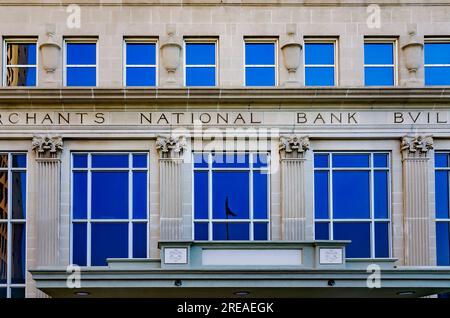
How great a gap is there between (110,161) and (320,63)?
718 centimetres

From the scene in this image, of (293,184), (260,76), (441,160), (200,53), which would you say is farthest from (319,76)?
(441,160)

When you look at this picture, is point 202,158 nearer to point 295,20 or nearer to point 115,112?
point 115,112

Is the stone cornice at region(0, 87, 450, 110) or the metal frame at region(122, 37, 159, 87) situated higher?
the metal frame at region(122, 37, 159, 87)

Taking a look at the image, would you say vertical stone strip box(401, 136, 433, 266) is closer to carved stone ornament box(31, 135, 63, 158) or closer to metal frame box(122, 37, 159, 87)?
metal frame box(122, 37, 159, 87)

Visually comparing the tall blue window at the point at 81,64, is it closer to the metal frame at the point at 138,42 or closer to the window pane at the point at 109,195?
the metal frame at the point at 138,42

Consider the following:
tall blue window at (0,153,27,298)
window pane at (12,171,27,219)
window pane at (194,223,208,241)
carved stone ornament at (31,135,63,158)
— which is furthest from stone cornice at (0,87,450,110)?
window pane at (194,223,208,241)

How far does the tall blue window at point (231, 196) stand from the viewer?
25.1 metres

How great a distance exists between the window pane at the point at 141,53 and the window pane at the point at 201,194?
3830mm

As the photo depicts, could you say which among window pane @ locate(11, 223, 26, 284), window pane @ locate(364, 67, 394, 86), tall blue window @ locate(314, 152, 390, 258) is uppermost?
window pane @ locate(364, 67, 394, 86)

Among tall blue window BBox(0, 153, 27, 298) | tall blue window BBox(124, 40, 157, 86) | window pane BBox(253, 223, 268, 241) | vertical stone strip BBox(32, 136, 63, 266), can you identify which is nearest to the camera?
vertical stone strip BBox(32, 136, 63, 266)

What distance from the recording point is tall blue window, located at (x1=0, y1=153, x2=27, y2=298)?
24.8 meters

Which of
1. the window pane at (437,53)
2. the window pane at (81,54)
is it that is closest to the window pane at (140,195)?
the window pane at (81,54)

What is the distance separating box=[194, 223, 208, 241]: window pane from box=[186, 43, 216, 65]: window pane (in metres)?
5.04

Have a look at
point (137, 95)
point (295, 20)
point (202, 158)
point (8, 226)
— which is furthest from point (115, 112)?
point (295, 20)
